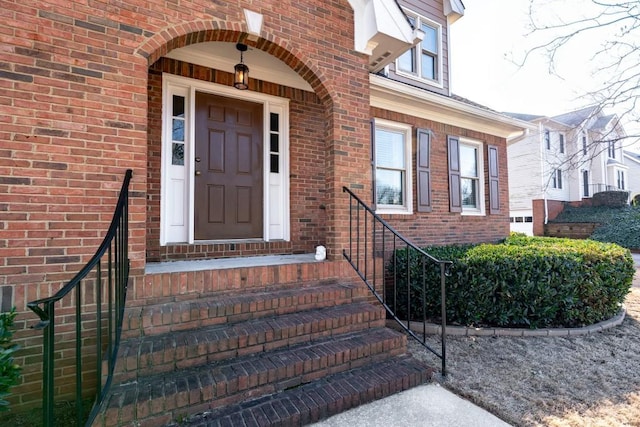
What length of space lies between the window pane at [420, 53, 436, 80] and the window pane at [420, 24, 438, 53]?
0.50 feet

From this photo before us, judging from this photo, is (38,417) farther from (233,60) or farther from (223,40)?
(233,60)

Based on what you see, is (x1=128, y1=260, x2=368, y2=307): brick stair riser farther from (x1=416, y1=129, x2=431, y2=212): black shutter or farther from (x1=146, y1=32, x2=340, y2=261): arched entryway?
(x1=416, y1=129, x2=431, y2=212): black shutter

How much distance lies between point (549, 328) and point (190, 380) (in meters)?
4.04

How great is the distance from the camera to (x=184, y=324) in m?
2.50

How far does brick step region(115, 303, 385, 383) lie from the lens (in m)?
2.15

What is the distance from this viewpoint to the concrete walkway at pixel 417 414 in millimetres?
2123

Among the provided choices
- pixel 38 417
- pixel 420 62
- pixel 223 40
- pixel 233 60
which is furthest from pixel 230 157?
pixel 420 62

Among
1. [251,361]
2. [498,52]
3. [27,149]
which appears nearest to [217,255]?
[251,361]

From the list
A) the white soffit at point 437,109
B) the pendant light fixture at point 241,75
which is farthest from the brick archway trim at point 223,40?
the white soffit at point 437,109

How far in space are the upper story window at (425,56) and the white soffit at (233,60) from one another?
10.1 ft

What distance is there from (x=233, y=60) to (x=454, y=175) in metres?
4.41

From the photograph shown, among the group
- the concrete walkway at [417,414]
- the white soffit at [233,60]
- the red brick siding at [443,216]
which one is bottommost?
the concrete walkway at [417,414]

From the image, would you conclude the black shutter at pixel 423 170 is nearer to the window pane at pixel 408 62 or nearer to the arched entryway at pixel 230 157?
the window pane at pixel 408 62

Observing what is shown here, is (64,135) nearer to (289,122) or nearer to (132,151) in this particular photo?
(132,151)
